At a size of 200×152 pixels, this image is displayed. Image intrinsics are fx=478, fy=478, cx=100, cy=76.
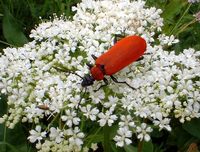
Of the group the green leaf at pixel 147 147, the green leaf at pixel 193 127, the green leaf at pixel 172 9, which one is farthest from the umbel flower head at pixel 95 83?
the green leaf at pixel 172 9

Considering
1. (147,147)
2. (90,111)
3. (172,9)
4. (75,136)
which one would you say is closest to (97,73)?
(90,111)

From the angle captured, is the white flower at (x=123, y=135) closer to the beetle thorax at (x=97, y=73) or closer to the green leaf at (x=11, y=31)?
the beetle thorax at (x=97, y=73)

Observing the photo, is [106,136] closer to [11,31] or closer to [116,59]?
[116,59]

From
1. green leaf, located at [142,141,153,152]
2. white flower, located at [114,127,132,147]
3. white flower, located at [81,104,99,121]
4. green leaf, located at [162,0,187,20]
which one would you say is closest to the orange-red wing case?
white flower, located at [81,104,99,121]

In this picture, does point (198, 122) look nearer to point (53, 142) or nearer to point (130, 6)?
point (130, 6)

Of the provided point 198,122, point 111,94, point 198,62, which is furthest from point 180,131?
point 111,94

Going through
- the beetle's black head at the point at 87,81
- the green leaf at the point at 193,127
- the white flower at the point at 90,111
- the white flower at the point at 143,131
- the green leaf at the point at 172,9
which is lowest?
the white flower at the point at 143,131
